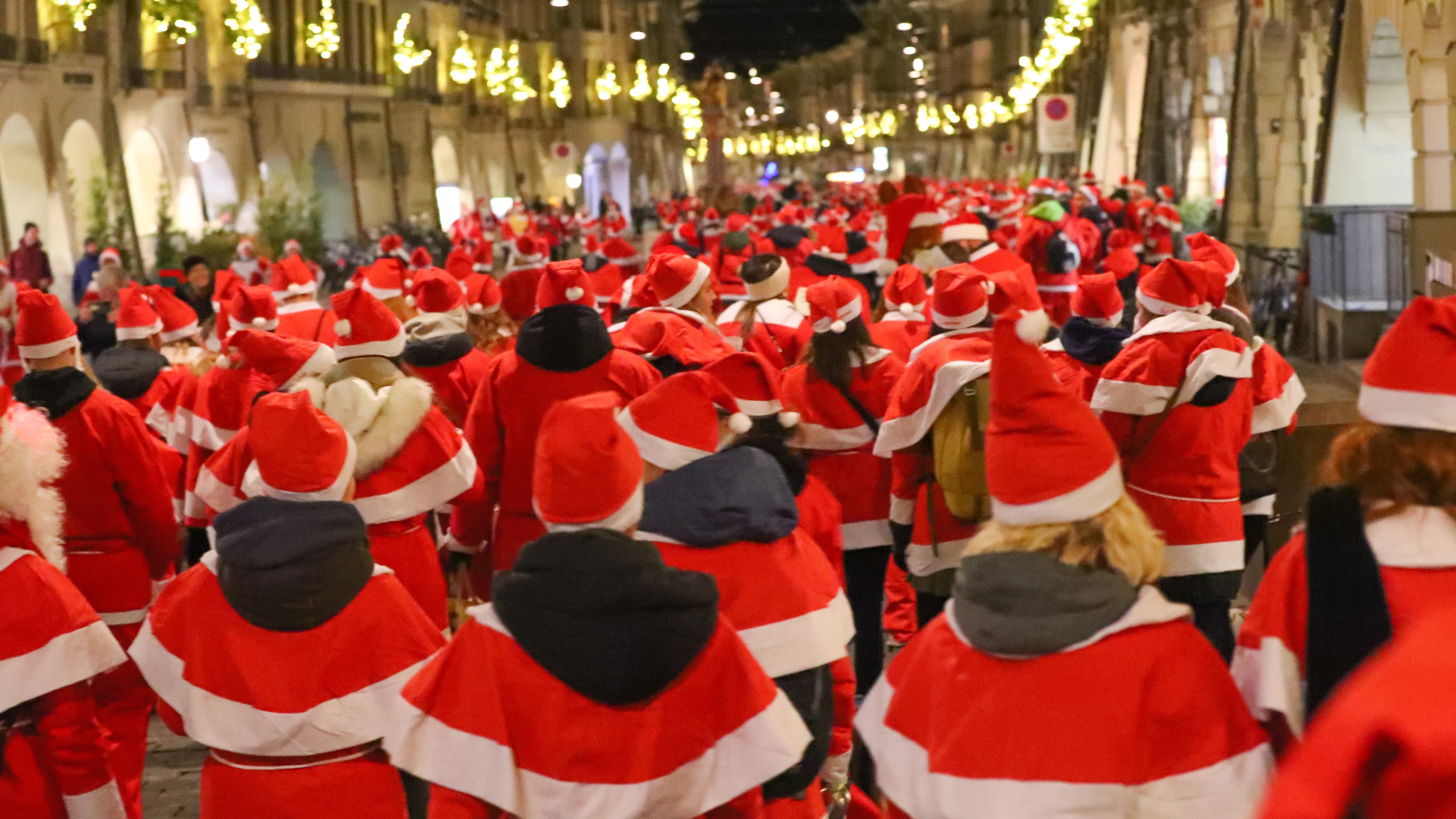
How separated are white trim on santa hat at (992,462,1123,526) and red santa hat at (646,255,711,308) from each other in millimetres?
5242

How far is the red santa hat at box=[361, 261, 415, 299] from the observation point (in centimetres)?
1090

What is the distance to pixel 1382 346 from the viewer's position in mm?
3350

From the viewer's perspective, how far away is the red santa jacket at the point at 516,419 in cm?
650

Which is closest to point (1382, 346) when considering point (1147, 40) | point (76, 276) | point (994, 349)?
point (994, 349)

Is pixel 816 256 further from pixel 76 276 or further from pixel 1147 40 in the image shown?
pixel 1147 40

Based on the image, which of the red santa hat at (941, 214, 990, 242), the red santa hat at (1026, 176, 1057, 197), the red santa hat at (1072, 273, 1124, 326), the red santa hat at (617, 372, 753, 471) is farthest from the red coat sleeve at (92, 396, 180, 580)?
the red santa hat at (1026, 176, 1057, 197)

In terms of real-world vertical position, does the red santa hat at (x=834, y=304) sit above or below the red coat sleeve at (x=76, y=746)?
above

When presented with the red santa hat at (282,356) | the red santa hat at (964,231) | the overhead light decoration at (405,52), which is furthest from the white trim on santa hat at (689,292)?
the overhead light decoration at (405,52)

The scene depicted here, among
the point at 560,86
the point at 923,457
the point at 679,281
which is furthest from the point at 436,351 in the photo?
the point at 560,86

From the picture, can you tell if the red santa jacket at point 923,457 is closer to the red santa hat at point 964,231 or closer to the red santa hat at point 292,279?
the red santa hat at point 964,231

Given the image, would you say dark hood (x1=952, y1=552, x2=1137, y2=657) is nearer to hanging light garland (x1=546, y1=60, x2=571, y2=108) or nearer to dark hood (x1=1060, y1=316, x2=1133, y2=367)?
dark hood (x1=1060, y1=316, x2=1133, y2=367)

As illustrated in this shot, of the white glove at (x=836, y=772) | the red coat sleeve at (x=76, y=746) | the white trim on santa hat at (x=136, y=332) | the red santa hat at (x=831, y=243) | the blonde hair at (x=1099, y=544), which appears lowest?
the white glove at (x=836, y=772)

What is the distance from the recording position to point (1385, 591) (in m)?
3.12

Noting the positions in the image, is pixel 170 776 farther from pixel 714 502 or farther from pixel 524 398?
pixel 714 502
